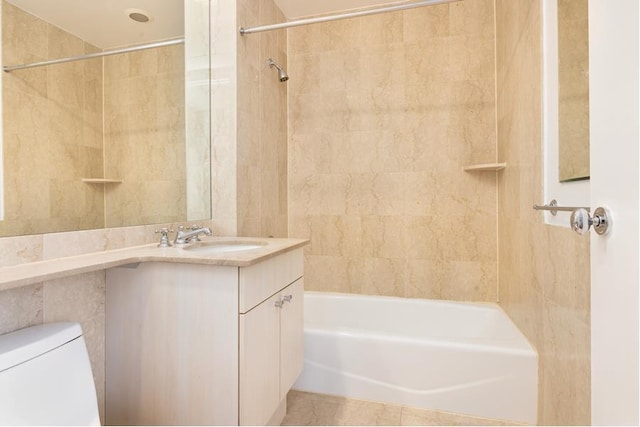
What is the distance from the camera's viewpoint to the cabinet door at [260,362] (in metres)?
1.08

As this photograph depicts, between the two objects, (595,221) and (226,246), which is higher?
(595,221)

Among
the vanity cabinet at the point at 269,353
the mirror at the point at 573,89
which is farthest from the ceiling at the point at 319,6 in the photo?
the vanity cabinet at the point at 269,353

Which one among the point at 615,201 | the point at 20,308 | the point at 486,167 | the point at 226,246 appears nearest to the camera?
the point at 615,201

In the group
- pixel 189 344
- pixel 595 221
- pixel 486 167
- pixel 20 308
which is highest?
pixel 486 167

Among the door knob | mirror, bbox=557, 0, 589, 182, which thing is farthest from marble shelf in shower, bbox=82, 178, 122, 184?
mirror, bbox=557, 0, 589, 182

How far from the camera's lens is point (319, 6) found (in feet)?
7.84

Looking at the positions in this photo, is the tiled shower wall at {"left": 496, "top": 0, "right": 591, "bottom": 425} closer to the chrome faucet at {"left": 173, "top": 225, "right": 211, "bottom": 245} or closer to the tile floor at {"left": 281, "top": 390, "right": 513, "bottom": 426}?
the tile floor at {"left": 281, "top": 390, "right": 513, "bottom": 426}

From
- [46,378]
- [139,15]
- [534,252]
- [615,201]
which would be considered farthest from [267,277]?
[139,15]

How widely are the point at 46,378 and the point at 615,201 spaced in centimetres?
129

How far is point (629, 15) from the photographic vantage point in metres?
0.48

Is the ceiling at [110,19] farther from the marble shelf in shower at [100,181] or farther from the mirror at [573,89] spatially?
the mirror at [573,89]

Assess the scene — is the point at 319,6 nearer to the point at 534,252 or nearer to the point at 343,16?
the point at 343,16

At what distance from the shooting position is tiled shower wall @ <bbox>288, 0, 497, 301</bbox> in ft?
7.27

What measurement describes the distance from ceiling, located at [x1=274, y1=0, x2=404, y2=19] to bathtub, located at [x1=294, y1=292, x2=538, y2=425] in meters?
2.30
